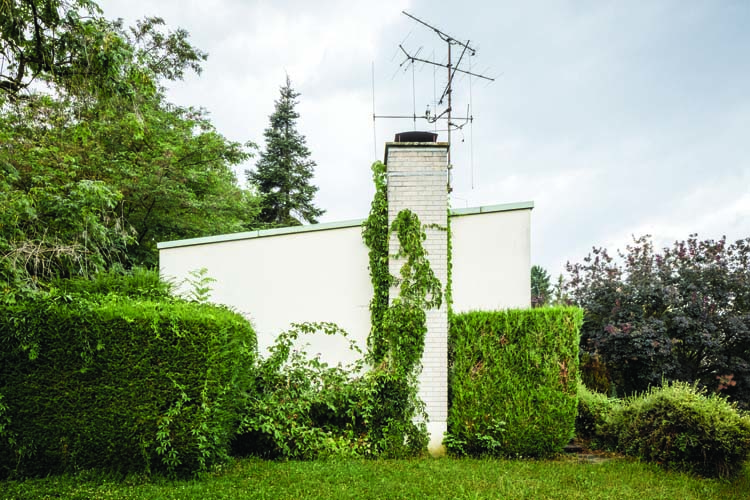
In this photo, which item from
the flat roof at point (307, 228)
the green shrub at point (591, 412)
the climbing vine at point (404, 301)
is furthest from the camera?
the flat roof at point (307, 228)

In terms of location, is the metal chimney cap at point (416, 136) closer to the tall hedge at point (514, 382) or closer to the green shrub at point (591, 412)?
the tall hedge at point (514, 382)

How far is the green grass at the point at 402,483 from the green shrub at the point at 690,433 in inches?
8.3

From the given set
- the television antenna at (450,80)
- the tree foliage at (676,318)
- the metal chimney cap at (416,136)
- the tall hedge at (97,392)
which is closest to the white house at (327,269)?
the metal chimney cap at (416,136)

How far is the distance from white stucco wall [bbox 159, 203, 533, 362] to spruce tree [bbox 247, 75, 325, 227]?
15.0 m

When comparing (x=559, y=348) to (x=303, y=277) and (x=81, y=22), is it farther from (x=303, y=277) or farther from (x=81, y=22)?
(x=81, y=22)

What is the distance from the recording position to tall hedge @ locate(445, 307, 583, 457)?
5406 mm

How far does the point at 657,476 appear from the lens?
183 inches

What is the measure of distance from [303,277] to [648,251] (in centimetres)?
750

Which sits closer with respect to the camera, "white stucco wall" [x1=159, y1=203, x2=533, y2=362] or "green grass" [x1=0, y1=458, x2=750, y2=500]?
"green grass" [x1=0, y1=458, x2=750, y2=500]

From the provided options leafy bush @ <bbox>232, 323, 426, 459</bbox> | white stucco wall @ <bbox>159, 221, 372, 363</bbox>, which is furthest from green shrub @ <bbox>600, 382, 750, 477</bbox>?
white stucco wall @ <bbox>159, 221, 372, 363</bbox>

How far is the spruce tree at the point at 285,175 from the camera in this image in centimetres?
2212

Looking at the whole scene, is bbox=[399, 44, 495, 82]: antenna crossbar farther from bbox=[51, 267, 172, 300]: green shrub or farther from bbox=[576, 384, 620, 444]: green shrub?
bbox=[576, 384, 620, 444]: green shrub

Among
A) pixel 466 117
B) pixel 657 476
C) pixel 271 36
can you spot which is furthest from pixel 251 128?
pixel 657 476

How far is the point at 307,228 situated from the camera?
6.62 metres
